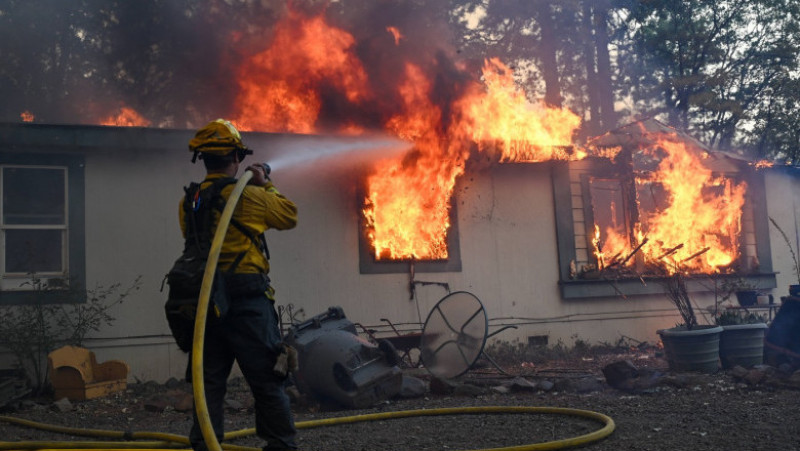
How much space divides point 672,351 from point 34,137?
8503 mm

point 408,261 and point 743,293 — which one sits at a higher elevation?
point 408,261

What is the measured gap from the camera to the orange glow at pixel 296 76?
35.1 feet

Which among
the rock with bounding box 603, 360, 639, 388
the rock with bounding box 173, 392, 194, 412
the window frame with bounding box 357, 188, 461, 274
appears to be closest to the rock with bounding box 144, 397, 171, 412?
the rock with bounding box 173, 392, 194, 412

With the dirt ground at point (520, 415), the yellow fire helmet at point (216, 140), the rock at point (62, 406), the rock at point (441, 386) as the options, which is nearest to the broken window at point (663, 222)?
the dirt ground at point (520, 415)

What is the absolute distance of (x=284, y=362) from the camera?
4000mm

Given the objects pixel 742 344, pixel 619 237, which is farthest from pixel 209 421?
pixel 619 237

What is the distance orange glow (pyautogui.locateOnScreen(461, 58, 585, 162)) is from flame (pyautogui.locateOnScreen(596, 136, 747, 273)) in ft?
6.60

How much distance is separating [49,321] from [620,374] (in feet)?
22.8

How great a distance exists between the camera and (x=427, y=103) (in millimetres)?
A: 10664

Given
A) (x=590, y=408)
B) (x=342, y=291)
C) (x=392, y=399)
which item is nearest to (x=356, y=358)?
(x=392, y=399)

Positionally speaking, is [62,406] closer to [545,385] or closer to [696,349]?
[545,385]

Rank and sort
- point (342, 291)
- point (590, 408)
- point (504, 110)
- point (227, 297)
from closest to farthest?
point (227, 297) → point (590, 408) → point (342, 291) → point (504, 110)

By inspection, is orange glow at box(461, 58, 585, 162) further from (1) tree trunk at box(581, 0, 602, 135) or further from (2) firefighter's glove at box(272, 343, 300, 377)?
(1) tree trunk at box(581, 0, 602, 135)

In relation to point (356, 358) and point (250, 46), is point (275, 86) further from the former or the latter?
point (356, 358)
